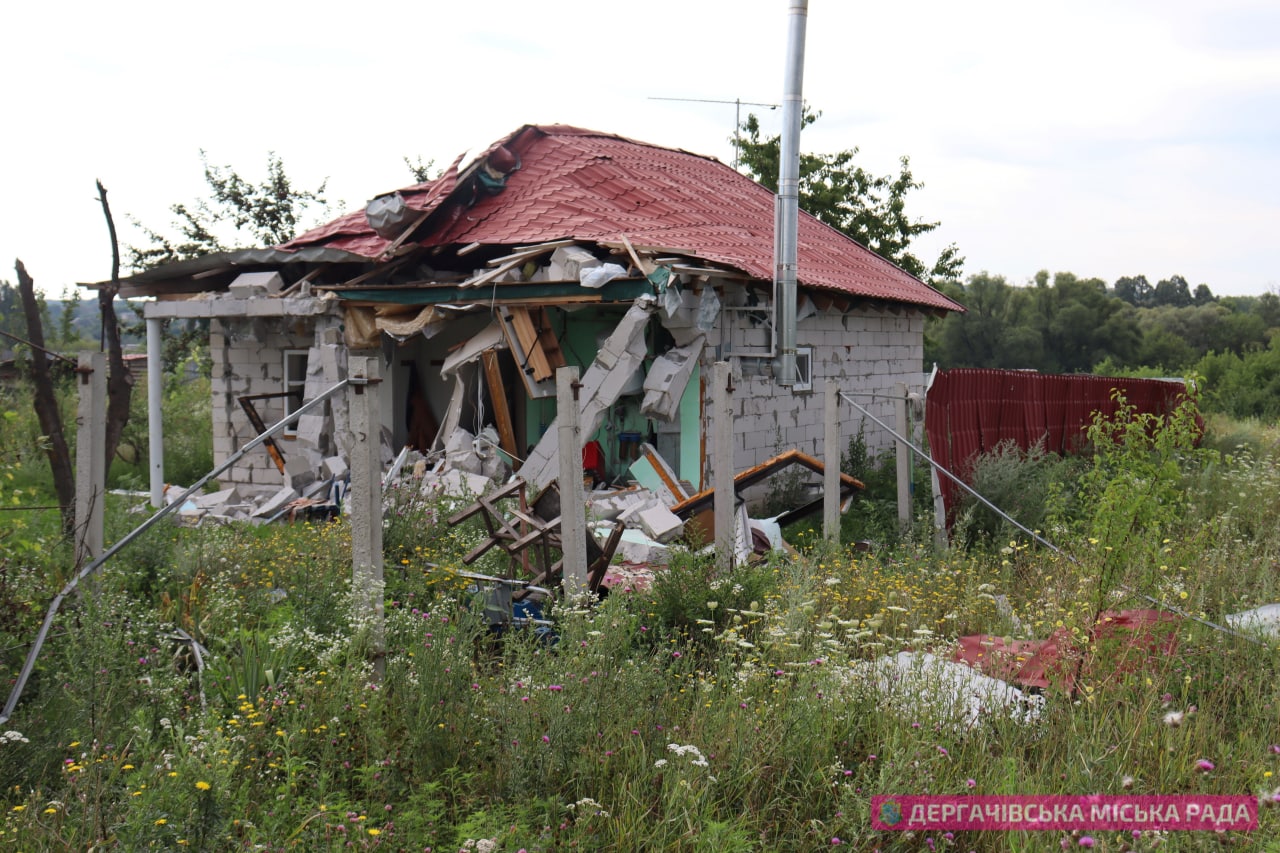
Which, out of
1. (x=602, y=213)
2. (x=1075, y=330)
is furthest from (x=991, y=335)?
(x=602, y=213)

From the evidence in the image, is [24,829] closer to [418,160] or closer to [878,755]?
[878,755]

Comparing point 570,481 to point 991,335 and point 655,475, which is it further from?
point 991,335

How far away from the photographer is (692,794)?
147 inches

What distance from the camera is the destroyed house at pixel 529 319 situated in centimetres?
1144

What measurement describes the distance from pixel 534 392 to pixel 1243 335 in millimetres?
54549

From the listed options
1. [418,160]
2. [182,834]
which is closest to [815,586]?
[182,834]

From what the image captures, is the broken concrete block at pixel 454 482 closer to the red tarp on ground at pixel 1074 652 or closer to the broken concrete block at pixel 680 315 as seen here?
the broken concrete block at pixel 680 315

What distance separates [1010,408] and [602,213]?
20.4 feet

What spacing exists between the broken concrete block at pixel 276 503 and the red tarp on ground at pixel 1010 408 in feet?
24.4

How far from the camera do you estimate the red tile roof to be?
12656mm

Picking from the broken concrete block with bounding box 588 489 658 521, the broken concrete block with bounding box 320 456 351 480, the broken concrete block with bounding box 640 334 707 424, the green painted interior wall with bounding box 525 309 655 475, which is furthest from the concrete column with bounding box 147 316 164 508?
the broken concrete block with bounding box 640 334 707 424

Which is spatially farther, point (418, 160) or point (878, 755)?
point (418, 160)

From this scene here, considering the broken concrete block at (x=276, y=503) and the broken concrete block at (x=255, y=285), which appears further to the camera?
the broken concrete block at (x=255, y=285)

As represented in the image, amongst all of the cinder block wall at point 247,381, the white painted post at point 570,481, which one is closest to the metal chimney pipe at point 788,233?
the white painted post at point 570,481
